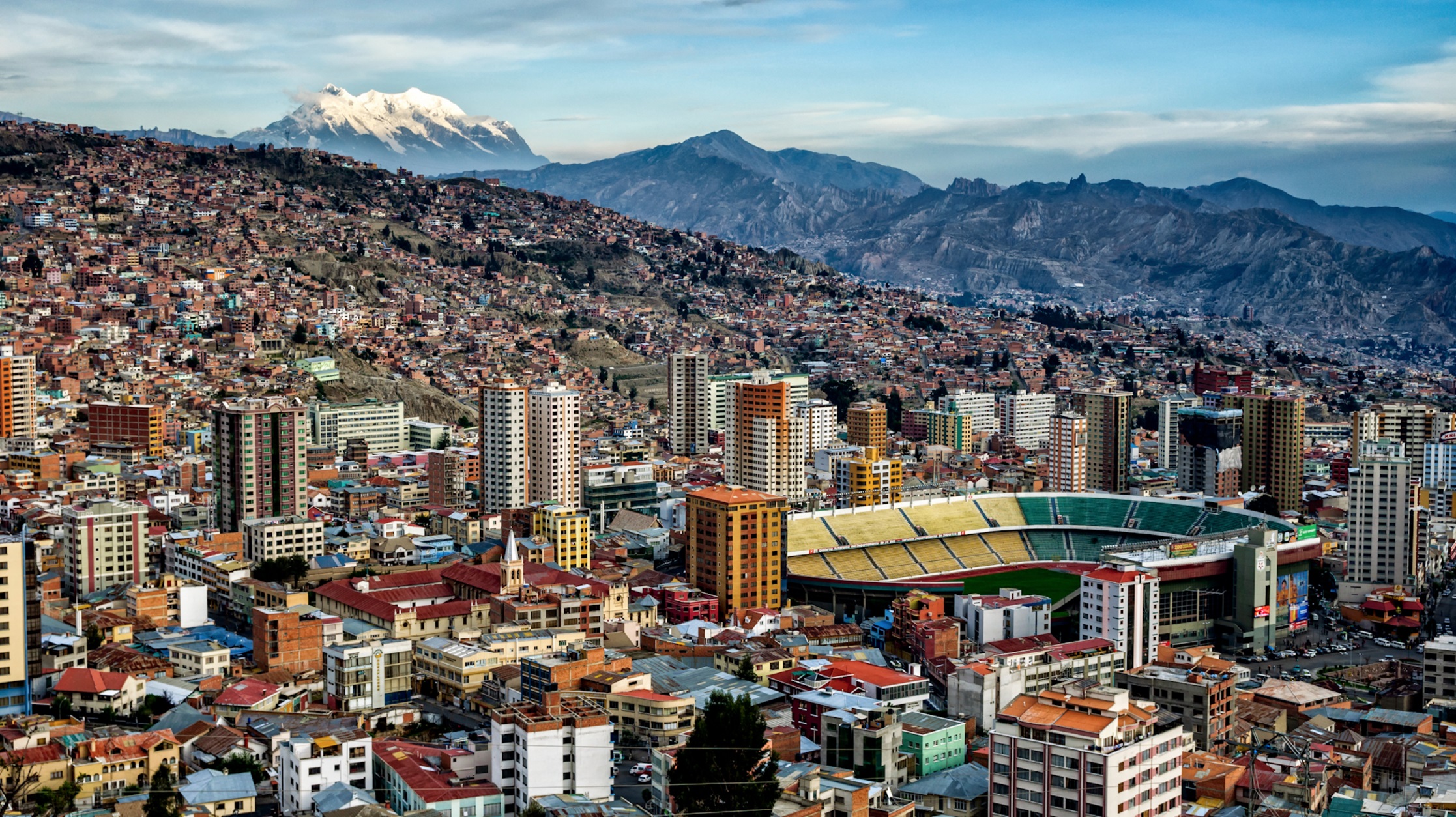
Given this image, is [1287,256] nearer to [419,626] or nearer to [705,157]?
[705,157]

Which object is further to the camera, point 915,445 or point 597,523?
point 915,445

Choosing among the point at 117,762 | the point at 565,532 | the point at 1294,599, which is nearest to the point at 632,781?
the point at 117,762

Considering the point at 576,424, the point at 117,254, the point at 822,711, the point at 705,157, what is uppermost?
the point at 705,157

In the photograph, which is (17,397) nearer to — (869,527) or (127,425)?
(127,425)

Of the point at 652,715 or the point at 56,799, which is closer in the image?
the point at 56,799

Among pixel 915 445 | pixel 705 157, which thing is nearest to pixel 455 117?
pixel 705 157

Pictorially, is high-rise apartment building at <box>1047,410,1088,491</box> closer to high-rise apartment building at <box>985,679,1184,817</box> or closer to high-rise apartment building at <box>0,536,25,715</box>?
high-rise apartment building at <box>985,679,1184,817</box>
